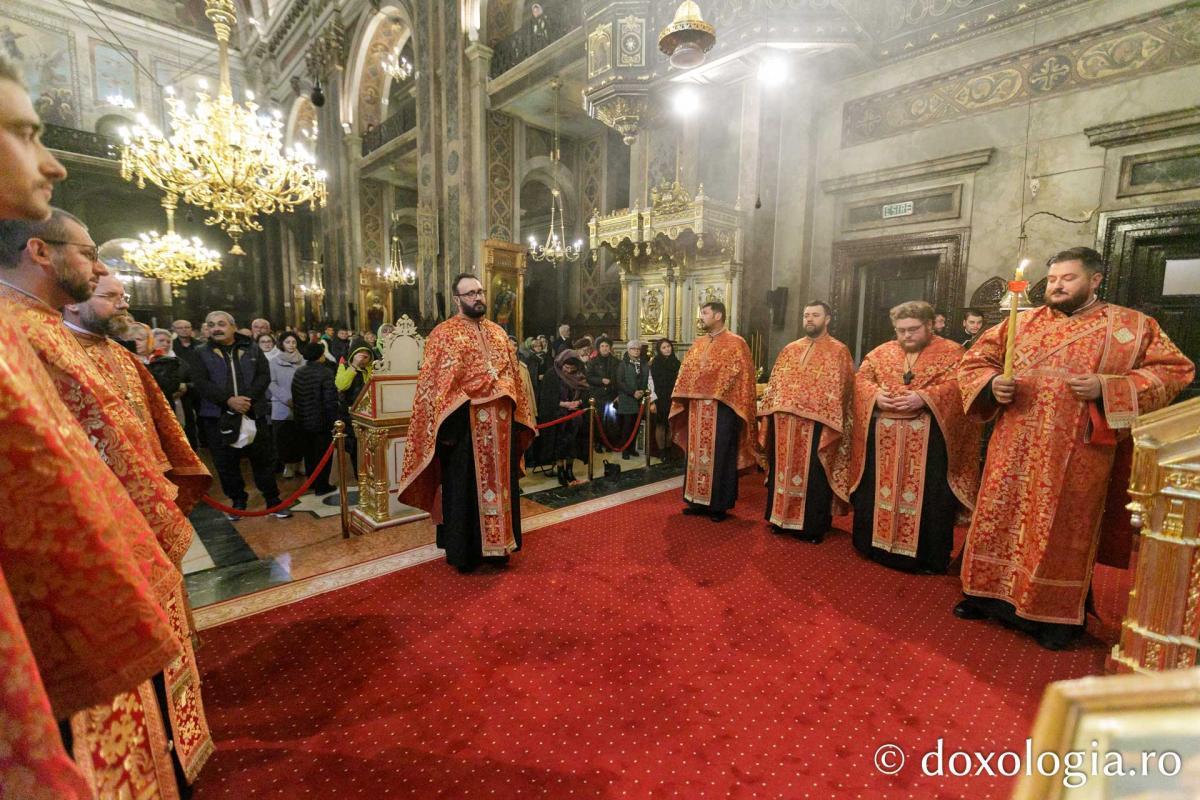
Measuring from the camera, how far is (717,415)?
16.1 ft

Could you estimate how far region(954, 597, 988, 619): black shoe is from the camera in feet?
10.4

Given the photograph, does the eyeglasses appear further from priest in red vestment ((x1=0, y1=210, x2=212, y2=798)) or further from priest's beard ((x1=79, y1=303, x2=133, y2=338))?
priest's beard ((x1=79, y1=303, x2=133, y2=338))

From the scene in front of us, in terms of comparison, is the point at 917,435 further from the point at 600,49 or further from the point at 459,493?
the point at 600,49

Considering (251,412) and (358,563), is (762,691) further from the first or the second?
(251,412)

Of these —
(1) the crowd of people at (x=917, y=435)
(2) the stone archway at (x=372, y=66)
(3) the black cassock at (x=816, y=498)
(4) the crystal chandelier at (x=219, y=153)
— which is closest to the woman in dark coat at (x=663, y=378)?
(1) the crowd of people at (x=917, y=435)

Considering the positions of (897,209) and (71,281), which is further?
(897,209)

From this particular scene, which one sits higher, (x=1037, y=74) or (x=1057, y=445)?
(x=1037, y=74)

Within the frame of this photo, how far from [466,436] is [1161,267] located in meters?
7.34

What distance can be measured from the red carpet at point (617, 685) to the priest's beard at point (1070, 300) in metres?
1.84

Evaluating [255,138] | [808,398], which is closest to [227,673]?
[808,398]

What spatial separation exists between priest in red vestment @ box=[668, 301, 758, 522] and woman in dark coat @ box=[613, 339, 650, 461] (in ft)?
7.90

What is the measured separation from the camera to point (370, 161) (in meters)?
15.7

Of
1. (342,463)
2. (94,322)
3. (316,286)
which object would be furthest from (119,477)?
(316,286)

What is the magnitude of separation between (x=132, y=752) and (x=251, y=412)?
4.69 metres
